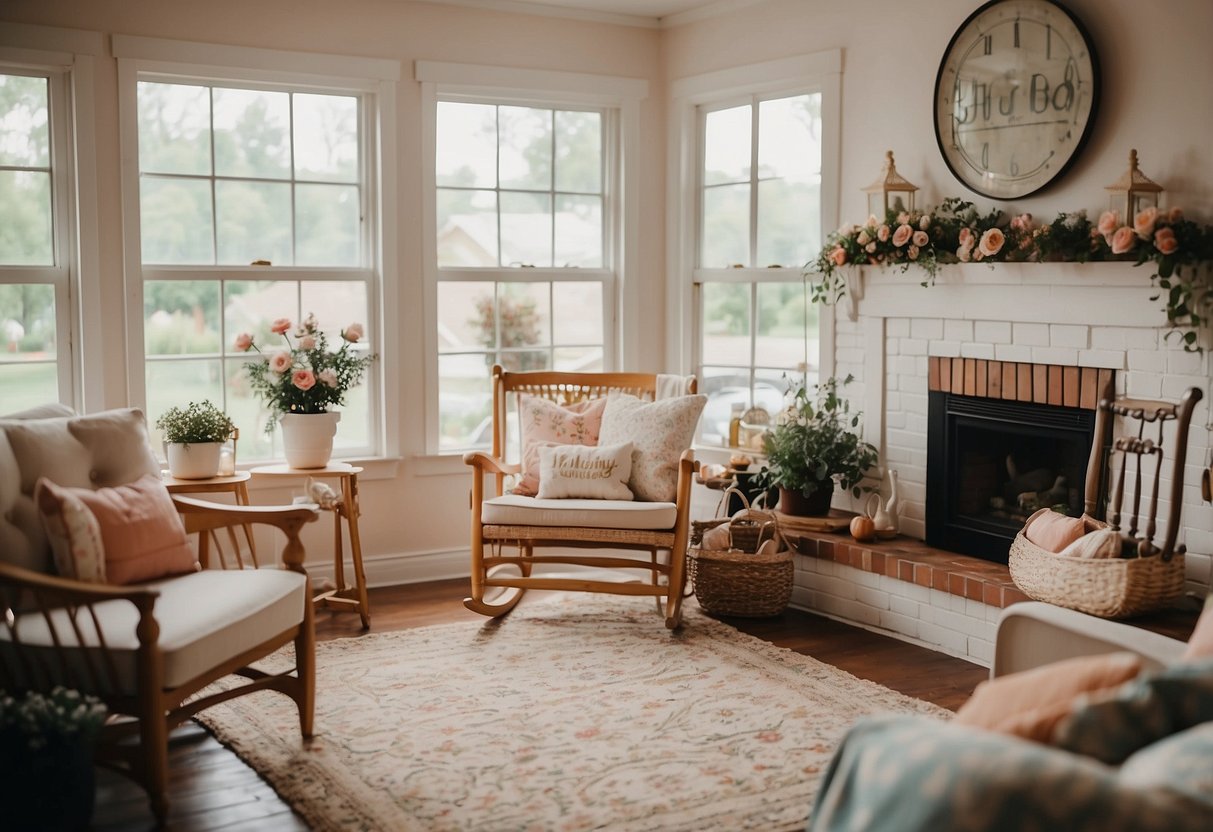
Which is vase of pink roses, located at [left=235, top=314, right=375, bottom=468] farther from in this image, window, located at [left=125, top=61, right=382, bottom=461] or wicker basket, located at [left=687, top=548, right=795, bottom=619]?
wicker basket, located at [left=687, top=548, right=795, bottom=619]

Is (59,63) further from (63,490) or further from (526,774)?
(526,774)

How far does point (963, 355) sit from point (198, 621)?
9.25 feet

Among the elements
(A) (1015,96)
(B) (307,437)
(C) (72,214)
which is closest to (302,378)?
(B) (307,437)

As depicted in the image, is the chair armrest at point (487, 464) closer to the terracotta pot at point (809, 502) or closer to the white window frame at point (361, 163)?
the white window frame at point (361, 163)

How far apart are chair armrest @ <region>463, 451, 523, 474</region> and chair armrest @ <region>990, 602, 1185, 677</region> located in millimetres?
2199

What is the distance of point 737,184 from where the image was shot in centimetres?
535

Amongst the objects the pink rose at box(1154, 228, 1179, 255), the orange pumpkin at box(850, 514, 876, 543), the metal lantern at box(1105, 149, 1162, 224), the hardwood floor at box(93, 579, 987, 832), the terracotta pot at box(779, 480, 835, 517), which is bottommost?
the hardwood floor at box(93, 579, 987, 832)

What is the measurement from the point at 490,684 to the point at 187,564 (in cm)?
103

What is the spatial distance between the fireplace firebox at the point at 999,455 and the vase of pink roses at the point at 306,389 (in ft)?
7.36

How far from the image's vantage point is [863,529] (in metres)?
4.48

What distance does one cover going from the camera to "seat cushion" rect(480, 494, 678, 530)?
423 cm

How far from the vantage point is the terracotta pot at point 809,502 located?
15.5 feet

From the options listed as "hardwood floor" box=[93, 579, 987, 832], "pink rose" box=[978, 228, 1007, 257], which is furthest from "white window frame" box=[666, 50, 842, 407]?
"hardwood floor" box=[93, 579, 987, 832]

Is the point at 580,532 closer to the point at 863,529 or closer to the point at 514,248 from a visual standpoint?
the point at 863,529
